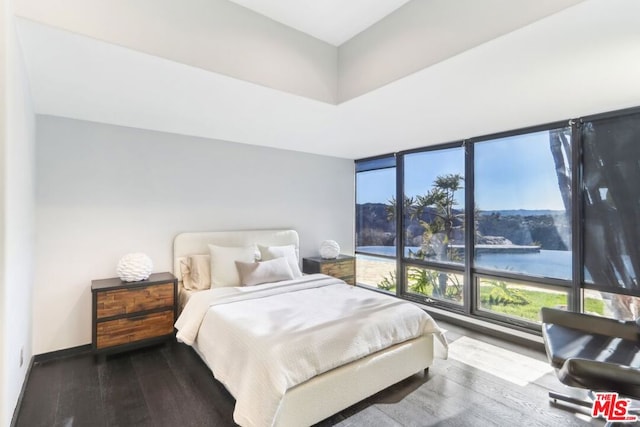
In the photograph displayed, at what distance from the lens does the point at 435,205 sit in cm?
428

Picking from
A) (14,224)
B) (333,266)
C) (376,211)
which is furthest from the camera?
(376,211)

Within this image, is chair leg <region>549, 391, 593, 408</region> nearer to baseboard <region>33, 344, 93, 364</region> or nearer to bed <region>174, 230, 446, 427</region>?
bed <region>174, 230, 446, 427</region>

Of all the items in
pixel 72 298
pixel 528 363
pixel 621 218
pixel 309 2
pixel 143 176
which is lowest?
pixel 528 363

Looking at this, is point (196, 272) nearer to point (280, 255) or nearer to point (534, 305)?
point (280, 255)

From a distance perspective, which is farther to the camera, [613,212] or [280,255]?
[280,255]

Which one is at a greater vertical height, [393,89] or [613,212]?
[393,89]

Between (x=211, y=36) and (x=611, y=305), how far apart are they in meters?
4.20

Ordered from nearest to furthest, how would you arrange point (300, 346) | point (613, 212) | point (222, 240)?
point (300, 346) < point (613, 212) < point (222, 240)

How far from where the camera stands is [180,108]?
2.84m

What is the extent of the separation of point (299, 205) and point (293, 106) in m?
2.08

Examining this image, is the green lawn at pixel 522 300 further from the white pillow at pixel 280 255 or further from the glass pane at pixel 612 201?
the white pillow at pixel 280 255

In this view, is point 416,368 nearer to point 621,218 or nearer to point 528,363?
point 528,363

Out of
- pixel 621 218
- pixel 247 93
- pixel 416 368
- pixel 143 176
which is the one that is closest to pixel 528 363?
pixel 416 368
